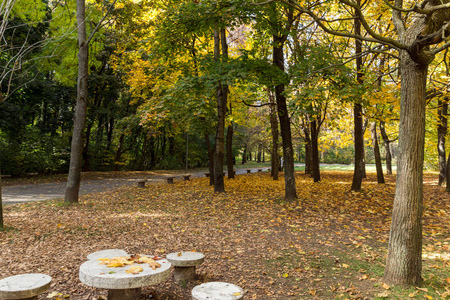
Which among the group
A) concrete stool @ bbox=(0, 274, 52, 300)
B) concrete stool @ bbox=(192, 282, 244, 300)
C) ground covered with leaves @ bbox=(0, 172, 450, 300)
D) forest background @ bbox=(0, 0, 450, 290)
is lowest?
ground covered with leaves @ bbox=(0, 172, 450, 300)

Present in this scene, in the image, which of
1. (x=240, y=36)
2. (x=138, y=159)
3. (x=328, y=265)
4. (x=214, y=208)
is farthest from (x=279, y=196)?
(x=138, y=159)

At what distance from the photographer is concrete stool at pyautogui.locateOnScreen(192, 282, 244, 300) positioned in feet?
10.6

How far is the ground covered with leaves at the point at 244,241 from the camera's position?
14.3ft

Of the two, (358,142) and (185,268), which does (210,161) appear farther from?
(185,268)

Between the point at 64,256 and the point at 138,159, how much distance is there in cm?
2666

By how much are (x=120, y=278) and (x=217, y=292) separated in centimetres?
111

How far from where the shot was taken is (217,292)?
11.0ft

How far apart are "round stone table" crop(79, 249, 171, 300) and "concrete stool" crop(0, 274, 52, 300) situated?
42 cm

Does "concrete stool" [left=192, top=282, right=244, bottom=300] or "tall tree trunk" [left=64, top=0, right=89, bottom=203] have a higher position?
"tall tree trunk" [left=64, top=0, right=89, bottom=203]

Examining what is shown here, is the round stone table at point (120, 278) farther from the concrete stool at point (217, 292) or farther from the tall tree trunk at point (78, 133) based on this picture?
the tall tree trunk at point (78, 133)

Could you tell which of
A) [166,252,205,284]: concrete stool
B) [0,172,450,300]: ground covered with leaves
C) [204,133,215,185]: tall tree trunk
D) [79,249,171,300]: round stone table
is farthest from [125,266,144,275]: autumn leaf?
[204,133,215,185]: tall tree trunk

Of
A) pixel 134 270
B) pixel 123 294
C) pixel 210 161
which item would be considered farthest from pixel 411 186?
A: pixel 210 161

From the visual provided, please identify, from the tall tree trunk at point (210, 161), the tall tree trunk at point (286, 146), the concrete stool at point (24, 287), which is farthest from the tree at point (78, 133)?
the tall tree trunk at point (210, 161)

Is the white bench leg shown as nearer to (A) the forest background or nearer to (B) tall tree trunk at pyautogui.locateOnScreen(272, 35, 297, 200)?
(A) the forest background
